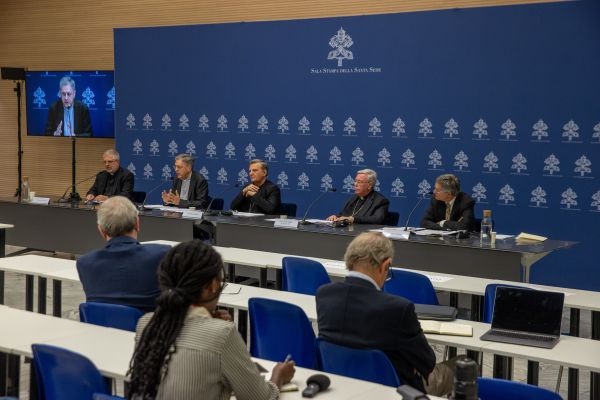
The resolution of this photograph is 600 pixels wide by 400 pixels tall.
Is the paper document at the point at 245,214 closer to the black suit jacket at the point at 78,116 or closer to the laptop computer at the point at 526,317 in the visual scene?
the black suit jacket at the point at 78,116

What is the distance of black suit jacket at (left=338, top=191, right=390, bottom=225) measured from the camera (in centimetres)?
751

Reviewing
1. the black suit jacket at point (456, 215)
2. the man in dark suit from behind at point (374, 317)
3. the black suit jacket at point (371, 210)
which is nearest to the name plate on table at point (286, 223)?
the black suit jacket at point (371, 210)

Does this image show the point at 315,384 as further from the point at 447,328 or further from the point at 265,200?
the point at 265,200

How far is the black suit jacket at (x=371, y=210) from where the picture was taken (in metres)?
7.51

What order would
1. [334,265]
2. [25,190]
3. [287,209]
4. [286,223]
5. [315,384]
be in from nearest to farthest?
[315,384] < [334,265] < [286,223] < [287,209] < [25,190]

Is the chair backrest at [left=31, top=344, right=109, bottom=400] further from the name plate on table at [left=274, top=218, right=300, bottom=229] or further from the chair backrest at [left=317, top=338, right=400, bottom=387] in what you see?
the name plate on table at [left=274, top=218, right=300, bottom=229]

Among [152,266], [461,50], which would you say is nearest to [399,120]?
[461,50]

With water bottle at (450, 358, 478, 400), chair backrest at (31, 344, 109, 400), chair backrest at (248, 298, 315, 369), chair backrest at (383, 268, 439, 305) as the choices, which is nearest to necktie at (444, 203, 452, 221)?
chair backrest at (383, 268, 439, 305)

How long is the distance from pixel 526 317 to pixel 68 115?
8756mm

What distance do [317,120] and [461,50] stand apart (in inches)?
72.2

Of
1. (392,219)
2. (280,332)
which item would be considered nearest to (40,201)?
(392,219)

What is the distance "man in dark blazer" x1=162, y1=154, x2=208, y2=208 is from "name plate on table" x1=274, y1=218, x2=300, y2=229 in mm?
1597

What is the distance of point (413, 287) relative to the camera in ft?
14.9

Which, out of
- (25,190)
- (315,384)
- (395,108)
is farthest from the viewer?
(25,190)
